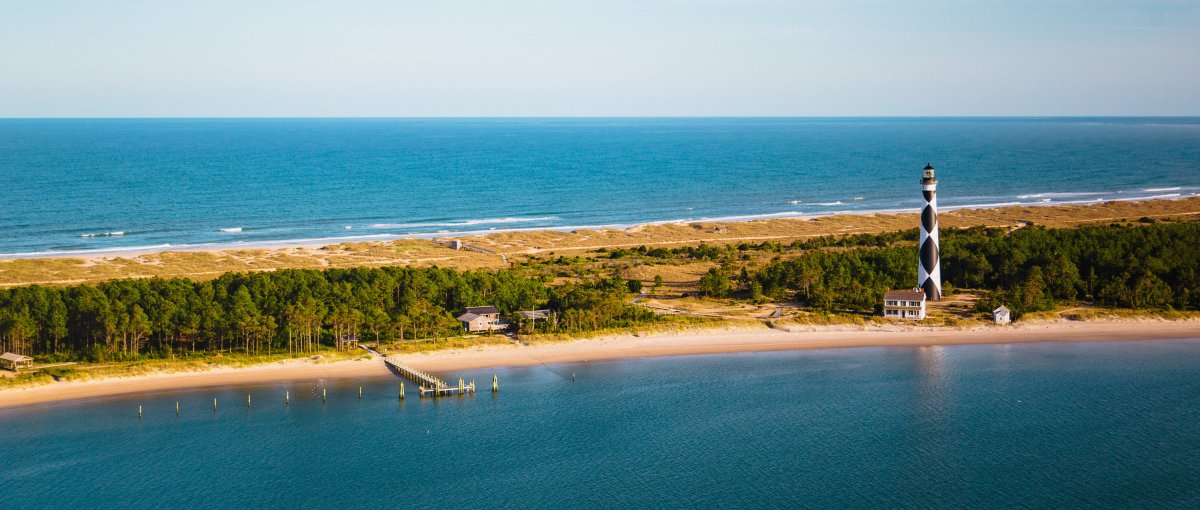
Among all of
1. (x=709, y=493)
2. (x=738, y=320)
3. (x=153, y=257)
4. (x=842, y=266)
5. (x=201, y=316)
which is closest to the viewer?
(x=709, y=493)

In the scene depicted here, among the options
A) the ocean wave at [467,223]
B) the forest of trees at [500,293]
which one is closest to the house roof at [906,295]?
the forest of trees at [500,293]

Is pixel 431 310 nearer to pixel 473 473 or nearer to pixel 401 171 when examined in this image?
pixel 473 473

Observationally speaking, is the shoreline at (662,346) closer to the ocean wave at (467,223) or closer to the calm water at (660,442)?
the calm water at (660,442)

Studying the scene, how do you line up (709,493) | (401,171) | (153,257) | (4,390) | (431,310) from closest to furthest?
(709,493) < (4,390) < (431,310) < (153,257) < (401,171)

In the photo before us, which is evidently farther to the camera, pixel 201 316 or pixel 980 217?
pixel 980 217

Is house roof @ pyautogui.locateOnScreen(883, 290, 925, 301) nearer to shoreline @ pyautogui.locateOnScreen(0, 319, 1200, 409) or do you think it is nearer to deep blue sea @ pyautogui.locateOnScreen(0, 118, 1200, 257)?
shoreline @ pyautogui.locateOnScreen(0, 319, 1200, 409)

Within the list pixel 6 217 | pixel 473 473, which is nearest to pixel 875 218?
pixel 473 473

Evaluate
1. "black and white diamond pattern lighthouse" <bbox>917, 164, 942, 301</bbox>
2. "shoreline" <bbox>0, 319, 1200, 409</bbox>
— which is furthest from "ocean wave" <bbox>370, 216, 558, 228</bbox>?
"black and white diamond pattern lighthouse" <bbox>917, 164, 942, 301</bbox>
